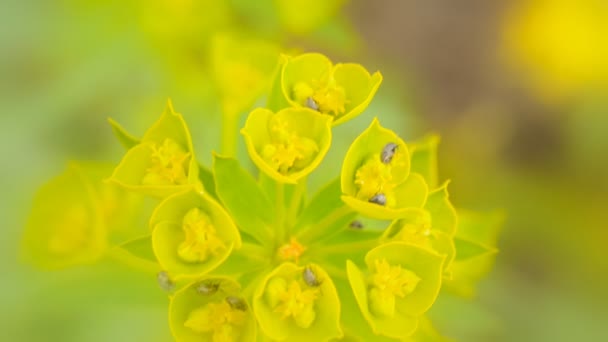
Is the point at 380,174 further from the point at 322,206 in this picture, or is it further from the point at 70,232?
the point at 70,232

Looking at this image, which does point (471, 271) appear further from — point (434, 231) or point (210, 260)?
point (210, 260)

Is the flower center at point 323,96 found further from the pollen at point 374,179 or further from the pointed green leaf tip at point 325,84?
the pollen at point 374,179

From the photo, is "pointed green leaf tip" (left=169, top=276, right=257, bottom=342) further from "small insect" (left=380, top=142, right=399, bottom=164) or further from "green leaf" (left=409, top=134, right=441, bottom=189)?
"green leaf" (left=409, top=134, right=441, bottom=189)

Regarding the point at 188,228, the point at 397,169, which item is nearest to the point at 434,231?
the point at 397,169

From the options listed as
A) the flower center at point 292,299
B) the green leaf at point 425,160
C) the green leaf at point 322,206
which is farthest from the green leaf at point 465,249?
the flower center at point 292,299

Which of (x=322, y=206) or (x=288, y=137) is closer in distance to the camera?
(x=288, y=137)

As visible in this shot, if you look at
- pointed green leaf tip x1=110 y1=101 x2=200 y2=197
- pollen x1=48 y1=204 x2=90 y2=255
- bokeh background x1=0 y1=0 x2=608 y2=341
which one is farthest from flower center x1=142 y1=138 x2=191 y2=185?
bokeh background x1=0 y1=0 x2=608 y2=341

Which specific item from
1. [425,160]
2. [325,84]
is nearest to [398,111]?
[425,160]
